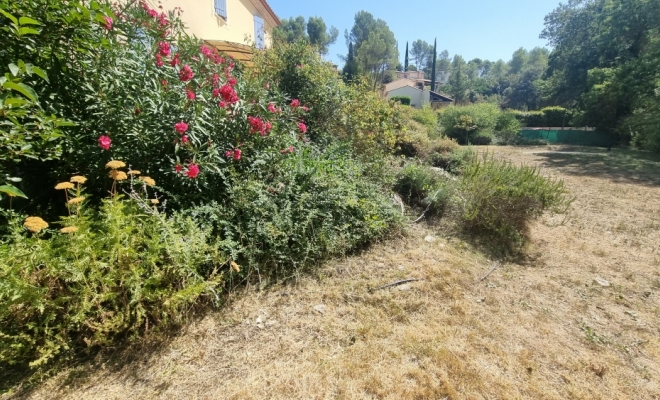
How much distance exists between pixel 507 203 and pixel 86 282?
4493 millimetres

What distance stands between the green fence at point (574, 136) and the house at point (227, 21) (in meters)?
16.7

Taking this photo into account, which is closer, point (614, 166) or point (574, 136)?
point (614, 166)

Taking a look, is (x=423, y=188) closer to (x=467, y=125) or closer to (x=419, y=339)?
(x=419, y=339)

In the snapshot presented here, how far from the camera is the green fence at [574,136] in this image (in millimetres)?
16750

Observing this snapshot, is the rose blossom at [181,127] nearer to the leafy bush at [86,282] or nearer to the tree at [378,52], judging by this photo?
the leafy bush at [86,282]

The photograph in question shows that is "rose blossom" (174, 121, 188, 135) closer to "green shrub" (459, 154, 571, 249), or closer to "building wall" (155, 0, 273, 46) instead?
"green shrub" (459, 154, 571, 249)

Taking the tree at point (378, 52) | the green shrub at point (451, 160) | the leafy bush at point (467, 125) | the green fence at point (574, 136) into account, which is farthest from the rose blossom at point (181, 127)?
the tree at point (378, 52)

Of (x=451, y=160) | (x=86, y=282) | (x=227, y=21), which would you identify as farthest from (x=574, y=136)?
(x=86, y=282)

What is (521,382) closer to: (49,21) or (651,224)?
(49,21)

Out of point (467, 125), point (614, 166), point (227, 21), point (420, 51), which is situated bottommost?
point (614, 166)

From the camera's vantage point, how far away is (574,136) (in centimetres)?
1838

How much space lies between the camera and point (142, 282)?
73.1 inches

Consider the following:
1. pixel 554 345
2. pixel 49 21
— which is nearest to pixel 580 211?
pixel 554 345

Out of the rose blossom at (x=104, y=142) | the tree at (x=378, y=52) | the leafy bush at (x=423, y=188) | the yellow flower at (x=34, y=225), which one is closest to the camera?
the yellow flower at (x=34, y=225)
